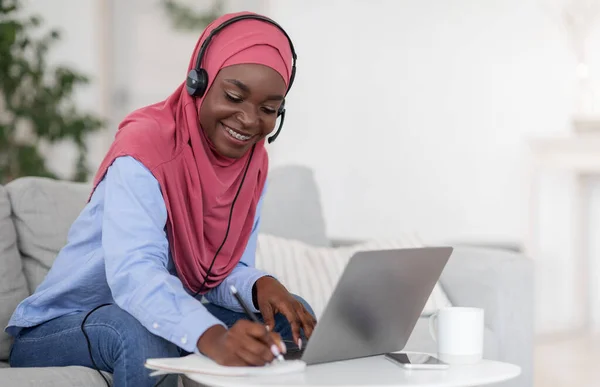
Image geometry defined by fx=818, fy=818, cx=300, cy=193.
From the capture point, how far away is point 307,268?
83.3 inches

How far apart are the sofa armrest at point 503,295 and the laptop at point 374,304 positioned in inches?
34.7

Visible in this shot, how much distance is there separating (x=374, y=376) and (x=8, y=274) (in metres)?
0.90

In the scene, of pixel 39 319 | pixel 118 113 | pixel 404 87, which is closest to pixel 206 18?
pixel 118 113

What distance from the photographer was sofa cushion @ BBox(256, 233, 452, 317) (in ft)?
6.78

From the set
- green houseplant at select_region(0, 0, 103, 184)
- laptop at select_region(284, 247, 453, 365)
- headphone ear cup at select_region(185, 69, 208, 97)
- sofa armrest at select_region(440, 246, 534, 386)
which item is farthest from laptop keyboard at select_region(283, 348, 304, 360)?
green houseplant at select_region(0, 0, 103, 184)

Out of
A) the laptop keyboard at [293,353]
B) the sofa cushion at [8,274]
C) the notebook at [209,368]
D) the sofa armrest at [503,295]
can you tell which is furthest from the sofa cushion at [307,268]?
the notebook at [209,368]

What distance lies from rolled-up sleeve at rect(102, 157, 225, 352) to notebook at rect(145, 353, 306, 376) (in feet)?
0.25

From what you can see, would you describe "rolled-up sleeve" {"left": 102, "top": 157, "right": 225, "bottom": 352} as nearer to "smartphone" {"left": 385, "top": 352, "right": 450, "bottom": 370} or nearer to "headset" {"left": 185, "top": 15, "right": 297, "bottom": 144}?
"headset" {"left": 185, "top": 15, "right": 297, "bottom": 144}

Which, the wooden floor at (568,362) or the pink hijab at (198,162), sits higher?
the pink hijab at (198,162)

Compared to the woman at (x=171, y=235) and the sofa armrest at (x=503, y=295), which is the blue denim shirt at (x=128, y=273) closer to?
the woman at (x=171, y=235)

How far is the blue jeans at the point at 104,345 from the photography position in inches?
48.5

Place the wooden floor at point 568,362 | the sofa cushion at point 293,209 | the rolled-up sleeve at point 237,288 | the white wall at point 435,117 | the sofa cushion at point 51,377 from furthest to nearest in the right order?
the white wall at point 435,117
the wooden floor at point 568,362
the sofa cushion at point 293,209
the rolled-up sleeve at point 237,288
the sofa cushion at point 51,377

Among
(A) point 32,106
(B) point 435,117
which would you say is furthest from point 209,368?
(B) point 435,117

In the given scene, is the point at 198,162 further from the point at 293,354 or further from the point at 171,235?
the point at 293,354
